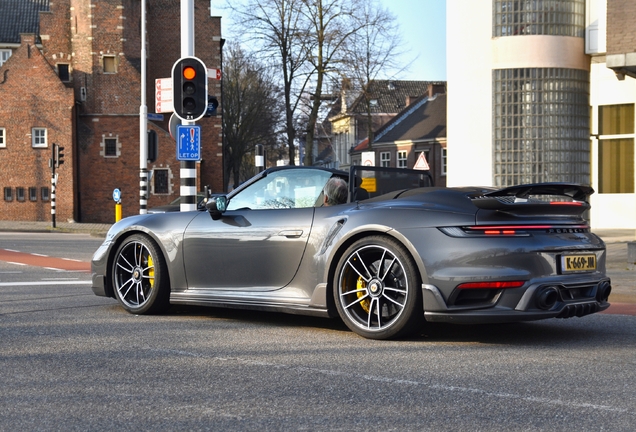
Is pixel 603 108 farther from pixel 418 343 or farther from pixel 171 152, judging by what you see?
pixel 171 152

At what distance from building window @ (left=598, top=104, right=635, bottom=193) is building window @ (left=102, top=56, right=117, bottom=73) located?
30161 mm

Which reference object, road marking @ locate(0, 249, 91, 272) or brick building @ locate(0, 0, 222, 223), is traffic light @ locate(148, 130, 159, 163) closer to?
road marking @ locate(0, 249, 91, 272)

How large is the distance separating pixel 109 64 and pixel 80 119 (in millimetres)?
3356

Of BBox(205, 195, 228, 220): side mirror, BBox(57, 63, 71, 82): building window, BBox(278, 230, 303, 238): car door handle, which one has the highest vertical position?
BBox(57, 63, 71, 82): building window

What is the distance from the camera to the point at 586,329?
7.27m

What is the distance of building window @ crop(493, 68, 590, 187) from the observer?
84.6ft

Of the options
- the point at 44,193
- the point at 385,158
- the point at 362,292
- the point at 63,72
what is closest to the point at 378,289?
the point at 362,292

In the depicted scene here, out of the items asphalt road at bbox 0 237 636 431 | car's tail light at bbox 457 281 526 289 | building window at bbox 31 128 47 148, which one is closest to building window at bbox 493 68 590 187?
asphalt road at bbox 0 237 636 431

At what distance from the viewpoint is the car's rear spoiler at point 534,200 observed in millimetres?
6156

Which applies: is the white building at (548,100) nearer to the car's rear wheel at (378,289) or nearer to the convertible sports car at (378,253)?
the convertible sports car at (378,253)

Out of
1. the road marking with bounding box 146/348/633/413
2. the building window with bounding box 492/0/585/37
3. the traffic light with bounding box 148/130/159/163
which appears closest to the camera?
the road marking with bounding box 146/348/633/413

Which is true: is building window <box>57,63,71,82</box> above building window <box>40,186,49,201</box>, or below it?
above

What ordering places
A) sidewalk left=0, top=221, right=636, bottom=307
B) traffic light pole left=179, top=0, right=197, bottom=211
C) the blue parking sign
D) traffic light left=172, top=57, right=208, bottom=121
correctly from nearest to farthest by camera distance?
1. sidewalk left=0, top=221, right=636, bottom=307
2. traffic light pole left=179, top=0, right=197, bottom=211
3. traffic light left=172, top=57, right=208, bottom=121
4. the blue parking sign

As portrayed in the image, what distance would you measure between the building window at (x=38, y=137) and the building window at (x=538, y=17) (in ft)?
95.7
